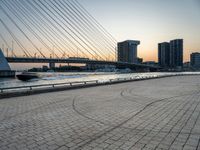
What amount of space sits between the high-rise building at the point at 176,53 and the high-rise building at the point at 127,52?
49151mm

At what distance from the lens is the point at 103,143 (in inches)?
161

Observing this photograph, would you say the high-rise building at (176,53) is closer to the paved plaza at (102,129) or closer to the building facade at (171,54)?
the building facade at (171,54)

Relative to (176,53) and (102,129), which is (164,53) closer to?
(176,53)

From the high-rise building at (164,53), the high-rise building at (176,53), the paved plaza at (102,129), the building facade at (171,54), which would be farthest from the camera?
the high-rise building at (164,53)

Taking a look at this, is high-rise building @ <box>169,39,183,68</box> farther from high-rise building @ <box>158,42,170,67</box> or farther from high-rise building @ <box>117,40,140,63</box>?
high-rise building @ <box>117,40,140,63</box>

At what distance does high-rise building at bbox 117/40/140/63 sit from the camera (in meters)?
94.9

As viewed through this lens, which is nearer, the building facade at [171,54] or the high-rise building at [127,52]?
the high-rise building at [127,52]

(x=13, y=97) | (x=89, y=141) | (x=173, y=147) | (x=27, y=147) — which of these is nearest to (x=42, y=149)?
(x=27, y=147)

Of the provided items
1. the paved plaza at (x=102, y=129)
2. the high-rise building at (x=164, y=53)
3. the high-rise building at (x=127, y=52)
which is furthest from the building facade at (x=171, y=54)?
the paved plaza at (x=102, y=129)

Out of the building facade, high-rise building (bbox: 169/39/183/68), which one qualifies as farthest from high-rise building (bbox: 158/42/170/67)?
high-rise building (bbox: 169/39/183/68)

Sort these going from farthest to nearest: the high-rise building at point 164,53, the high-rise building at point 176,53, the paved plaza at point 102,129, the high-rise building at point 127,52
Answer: the high-rise building at point 164,53 → the high-rise building at point 176,53 → the high-rise building at point 127,52 → the paved plaza at point 102,129

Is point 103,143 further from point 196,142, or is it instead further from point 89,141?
point 196,142

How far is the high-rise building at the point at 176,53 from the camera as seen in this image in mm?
140875

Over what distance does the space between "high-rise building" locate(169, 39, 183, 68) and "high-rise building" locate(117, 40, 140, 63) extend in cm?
4915
